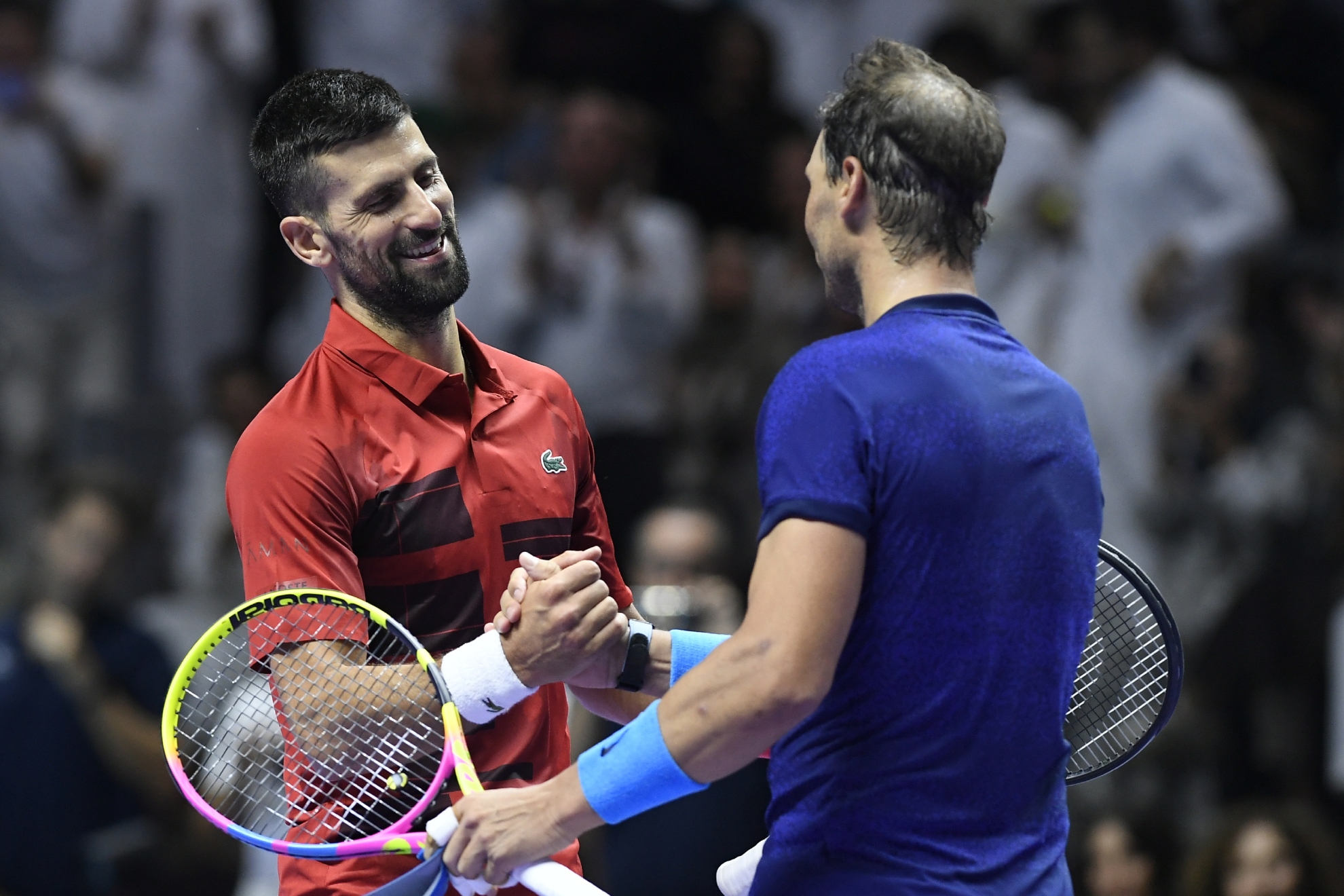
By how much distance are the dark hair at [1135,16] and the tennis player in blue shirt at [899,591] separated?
4.78 m

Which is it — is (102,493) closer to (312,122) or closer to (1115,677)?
(312,122)

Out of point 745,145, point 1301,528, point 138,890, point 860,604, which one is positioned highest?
point 860,604

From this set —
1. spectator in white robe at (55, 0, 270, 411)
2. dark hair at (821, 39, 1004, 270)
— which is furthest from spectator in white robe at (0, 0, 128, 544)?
dark hair at (821, 39, 1004, 270)

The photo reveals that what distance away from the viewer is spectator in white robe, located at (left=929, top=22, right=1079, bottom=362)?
23.8 ft

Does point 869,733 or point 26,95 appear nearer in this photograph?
point 869,733

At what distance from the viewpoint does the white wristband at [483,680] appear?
2.71 m

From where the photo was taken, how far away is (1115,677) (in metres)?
2.98

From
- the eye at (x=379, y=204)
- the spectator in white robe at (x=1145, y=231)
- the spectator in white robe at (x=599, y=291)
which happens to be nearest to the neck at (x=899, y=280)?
the eye at (x=379, y=204)

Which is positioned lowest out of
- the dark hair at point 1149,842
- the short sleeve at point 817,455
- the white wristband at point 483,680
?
the dark hair at point 1149,842

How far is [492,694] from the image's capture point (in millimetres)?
2725

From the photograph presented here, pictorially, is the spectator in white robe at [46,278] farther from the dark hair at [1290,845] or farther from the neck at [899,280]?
the neck at [899,280]

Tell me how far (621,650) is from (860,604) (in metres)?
0.69

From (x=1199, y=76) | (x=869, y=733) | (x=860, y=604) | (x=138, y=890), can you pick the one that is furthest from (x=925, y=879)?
(x=1199, y=76)

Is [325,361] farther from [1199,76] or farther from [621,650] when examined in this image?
[1199,76]
